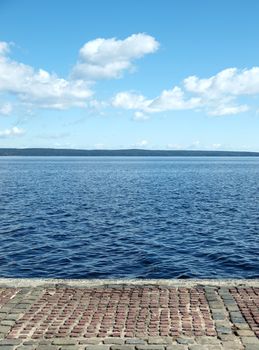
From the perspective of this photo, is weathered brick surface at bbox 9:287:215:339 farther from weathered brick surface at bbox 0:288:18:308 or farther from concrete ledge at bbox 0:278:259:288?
weathered brick surface at bbox 0:288:18:308

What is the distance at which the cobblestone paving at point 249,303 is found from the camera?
9.38 meters

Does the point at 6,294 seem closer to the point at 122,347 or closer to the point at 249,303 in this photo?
the point at 122,347

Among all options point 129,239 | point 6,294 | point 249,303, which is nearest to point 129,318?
point 249,303

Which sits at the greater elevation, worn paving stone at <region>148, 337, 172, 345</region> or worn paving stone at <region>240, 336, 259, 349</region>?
worn paving stone at <region>148, 337, 172, 345</region>

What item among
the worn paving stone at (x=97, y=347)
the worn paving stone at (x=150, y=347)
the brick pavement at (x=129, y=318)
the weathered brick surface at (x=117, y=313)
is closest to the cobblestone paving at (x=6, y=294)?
the brick pavement at (x=129, y=318)

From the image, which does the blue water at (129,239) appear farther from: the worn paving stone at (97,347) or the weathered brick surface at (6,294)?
the worn paving stone at (97,347)

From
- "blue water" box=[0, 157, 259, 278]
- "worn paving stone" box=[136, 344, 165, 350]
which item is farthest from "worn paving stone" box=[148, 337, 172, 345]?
"blue water" box=[0, 157, 259, 278]

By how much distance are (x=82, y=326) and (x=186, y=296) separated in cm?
307

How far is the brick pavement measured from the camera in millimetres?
8406

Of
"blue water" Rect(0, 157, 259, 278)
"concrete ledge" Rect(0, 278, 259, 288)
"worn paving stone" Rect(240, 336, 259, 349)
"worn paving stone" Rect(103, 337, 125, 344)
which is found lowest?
"blue water" Rect(0, 157, 259, 278)

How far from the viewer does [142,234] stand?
26969 millimetres

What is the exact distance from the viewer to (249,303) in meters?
10.6

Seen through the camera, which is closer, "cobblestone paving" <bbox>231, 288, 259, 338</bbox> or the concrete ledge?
"cobblestone paving" <bbox>231, 288, 259, 338</bbox>

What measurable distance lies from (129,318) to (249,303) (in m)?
2.96
